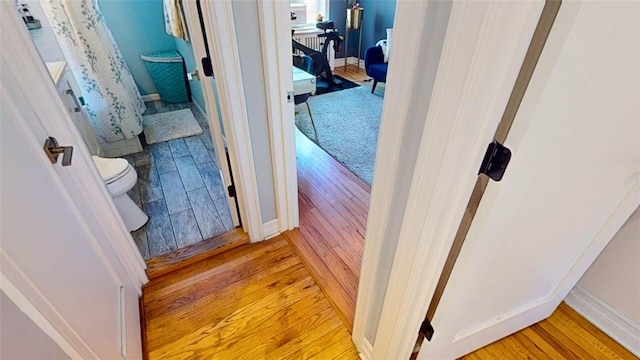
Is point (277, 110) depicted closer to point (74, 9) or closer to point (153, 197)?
point (153, 197)

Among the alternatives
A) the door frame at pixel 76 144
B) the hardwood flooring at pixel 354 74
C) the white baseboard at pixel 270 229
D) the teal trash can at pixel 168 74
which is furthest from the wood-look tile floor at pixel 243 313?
the hardwood flooring at pixel 354 74

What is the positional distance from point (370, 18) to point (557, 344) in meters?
4.71

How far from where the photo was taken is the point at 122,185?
5.86ft

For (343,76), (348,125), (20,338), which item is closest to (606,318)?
(20,338)

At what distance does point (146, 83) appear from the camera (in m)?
3.56

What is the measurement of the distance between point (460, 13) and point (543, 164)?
16.2 inches

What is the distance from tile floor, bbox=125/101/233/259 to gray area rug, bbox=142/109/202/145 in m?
0.09

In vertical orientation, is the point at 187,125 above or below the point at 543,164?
below

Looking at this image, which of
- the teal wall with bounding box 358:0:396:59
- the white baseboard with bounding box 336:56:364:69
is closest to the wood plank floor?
the teal wall with bounding box 358:0:396:59

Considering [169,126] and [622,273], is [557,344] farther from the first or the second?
[169,126]

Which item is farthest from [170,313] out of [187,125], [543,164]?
[187,125]

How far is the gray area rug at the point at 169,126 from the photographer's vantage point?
295 centimetres

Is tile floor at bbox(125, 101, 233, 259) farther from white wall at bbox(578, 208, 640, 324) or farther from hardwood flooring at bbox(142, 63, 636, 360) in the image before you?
white wall at bbox(578, 208, 640, 324)

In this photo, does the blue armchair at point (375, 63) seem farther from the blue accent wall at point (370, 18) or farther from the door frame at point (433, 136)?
the door frame at point (433, 136)
